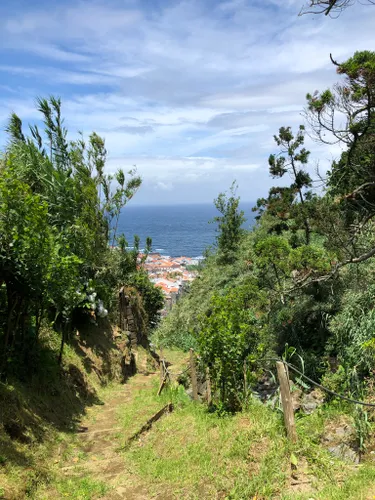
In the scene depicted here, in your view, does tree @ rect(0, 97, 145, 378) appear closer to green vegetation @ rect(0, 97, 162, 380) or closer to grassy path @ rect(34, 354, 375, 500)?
green vegetation @ rect(0, 97, 162, 380)

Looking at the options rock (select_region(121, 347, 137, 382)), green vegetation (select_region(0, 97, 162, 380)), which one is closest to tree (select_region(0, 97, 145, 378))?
green vegetation (select_region(0, 97, 162, 380))

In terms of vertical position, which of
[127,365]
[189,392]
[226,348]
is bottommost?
[189,392]

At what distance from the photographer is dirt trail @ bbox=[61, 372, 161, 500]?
16.4ft

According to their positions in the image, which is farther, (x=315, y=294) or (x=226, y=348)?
(x=315, y=294)

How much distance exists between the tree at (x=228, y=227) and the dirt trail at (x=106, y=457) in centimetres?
1329

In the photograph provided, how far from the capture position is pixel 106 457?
6148mm

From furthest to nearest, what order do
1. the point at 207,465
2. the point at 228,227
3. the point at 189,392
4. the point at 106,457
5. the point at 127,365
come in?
1. the point at 228,227
2. the point at 127,365
3. the point at 189,392
4. the point at 106,457
5. the point at 207,465

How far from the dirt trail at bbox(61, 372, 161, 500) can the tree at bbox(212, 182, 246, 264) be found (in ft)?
43.6

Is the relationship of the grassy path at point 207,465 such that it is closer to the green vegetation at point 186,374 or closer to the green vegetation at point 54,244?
the green vegetation at point 186,374

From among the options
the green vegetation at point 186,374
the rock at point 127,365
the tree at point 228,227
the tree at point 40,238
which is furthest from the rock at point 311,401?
the tree at point 228,227

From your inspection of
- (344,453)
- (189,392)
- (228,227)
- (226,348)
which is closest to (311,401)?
(226,348)

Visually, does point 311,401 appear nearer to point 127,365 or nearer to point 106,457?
point 106,457

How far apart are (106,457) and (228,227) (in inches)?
671

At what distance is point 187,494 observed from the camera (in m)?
4.54
